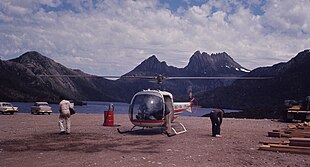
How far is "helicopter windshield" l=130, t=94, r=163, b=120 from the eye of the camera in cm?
1881

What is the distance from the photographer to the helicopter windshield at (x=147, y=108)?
61.7 ft

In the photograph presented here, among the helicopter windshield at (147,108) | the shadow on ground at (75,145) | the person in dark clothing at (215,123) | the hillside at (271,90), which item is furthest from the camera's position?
the hillside at (271,90)

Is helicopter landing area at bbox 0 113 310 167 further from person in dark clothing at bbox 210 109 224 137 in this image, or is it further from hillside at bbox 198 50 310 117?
hillside at bbox 198 50 310 117

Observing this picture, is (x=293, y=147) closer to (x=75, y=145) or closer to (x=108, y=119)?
(x=75, y=145)

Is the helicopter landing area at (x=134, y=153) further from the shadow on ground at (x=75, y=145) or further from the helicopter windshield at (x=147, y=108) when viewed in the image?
the helicopter windshield at (x=147, y=108)

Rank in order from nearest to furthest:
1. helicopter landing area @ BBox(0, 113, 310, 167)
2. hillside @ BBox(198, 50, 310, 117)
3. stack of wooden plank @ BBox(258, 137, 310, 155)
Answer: helicopter landing area @ BBox(0, 113, 310, 167) → stack of wooden plank @ BBox(258, 137, 310, 155) → hillside @ BBox(198, 50, 310, 117)

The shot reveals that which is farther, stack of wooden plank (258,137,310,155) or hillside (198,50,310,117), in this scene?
hillside (198,50,310,117)

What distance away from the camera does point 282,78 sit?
136m

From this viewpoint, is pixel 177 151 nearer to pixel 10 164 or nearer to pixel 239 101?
pixel 10 164

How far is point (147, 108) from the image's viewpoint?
62.1ft

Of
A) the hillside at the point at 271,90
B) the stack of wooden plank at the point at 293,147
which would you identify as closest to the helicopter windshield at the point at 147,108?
the stack of wooden plank at the point at 293,147

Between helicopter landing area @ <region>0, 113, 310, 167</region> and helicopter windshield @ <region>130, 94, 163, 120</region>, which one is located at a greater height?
helicopter windshield @ <region>130, 94, 163, 120</region>

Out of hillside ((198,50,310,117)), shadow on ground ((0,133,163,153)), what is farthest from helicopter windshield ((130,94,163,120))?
hillside ((198,50,310,117))

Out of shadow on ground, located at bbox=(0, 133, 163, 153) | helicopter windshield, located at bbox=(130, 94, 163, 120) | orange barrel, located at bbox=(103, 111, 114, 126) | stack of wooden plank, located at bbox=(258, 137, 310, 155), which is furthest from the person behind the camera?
orange barrel, located at bbox=(103, 111, 114, 126)
